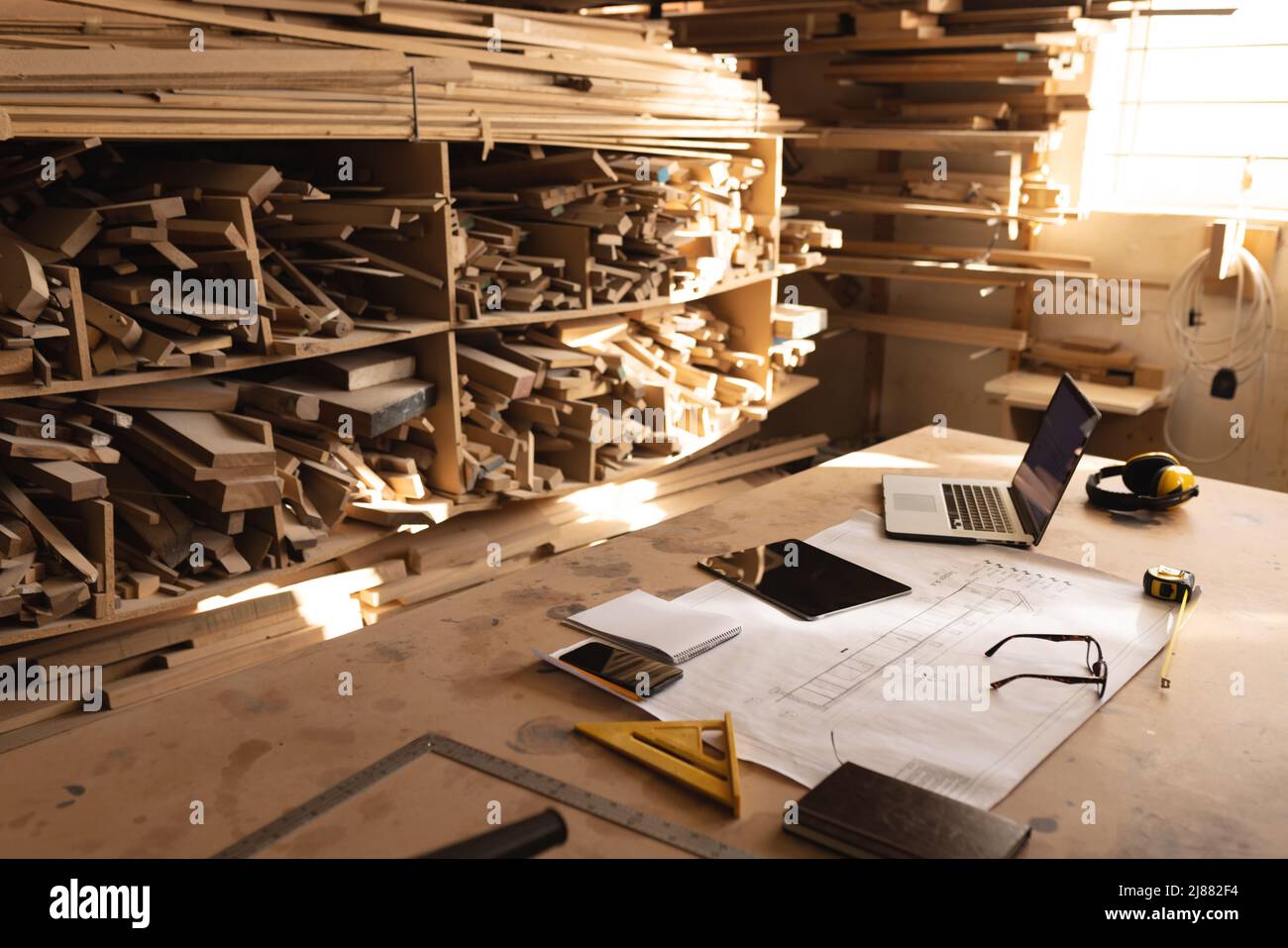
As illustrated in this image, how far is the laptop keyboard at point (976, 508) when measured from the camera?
224 cm

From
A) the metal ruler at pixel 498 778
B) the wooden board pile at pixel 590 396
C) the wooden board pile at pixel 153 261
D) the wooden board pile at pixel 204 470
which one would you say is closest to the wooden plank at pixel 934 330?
the wooden board pile at pixel 590 396

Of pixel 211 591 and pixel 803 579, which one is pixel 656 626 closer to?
pixel 803 579

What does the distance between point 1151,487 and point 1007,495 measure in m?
0.30

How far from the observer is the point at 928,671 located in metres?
1.62

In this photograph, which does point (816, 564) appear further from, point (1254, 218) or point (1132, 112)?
point (1132, 112)

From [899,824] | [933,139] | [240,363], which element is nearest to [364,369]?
[240,363]

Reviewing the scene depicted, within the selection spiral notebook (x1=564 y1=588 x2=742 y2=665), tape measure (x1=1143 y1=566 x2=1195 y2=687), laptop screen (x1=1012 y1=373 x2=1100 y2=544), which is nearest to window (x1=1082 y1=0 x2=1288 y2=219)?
laptop screen (x1=1012 y1=373 x2=1100 y2=544)

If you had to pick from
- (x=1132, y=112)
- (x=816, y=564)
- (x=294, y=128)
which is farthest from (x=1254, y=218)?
(x=294, y=128)

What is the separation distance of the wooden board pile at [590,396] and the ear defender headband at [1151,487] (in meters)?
1.66

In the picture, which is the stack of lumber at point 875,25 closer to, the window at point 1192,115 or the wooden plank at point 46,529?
the window at point 1192,115

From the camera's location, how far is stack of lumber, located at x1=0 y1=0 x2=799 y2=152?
2.13 m

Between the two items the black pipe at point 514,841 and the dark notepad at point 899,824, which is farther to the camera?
the dark notepad at point 899,824

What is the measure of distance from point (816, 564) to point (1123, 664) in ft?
1.84

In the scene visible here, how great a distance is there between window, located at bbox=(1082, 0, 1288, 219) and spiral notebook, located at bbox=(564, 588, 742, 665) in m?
3.46
